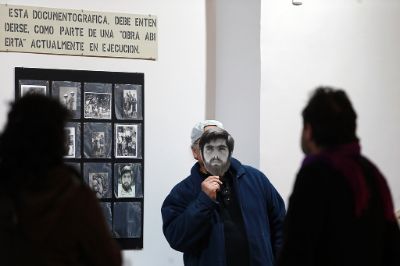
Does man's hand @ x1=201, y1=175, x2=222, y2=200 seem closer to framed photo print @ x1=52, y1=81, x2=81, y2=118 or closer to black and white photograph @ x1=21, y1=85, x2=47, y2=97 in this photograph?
framed photo print @ x1=52, y1=81, x2=81, y2=118

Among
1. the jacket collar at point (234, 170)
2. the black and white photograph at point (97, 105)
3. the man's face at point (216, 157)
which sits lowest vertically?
the jacket collar at point (234, 170)

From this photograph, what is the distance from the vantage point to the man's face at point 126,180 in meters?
3.84

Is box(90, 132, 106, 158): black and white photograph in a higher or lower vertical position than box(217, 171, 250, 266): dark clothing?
higher

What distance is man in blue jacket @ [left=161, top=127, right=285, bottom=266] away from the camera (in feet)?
10.6

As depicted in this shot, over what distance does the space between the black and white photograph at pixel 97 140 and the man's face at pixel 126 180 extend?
13 centimetres

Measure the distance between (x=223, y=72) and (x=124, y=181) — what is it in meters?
0.83

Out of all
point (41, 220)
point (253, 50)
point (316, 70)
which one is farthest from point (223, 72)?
point (41, 220)

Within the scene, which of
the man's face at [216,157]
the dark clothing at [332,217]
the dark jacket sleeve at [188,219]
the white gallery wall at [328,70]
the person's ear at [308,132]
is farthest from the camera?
the white gallery wall at [328,70]

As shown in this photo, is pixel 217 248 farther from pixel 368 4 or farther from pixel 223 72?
pixel 368 4

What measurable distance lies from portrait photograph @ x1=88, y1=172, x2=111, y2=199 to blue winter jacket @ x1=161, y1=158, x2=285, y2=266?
0.54 meters

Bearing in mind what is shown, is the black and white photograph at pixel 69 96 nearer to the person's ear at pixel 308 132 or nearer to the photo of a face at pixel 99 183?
the photo of a face at pixel 99 183

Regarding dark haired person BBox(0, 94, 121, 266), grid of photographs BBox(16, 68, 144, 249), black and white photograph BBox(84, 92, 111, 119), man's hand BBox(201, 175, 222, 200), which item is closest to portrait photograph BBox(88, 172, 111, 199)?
grid of photographs BBox(16, 68, 144, 249)

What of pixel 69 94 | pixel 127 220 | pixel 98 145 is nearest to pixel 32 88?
pixel 69 94

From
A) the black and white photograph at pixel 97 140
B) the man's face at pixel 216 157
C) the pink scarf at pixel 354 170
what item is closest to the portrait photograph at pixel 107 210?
the black and white photograph at pixel 97 140
